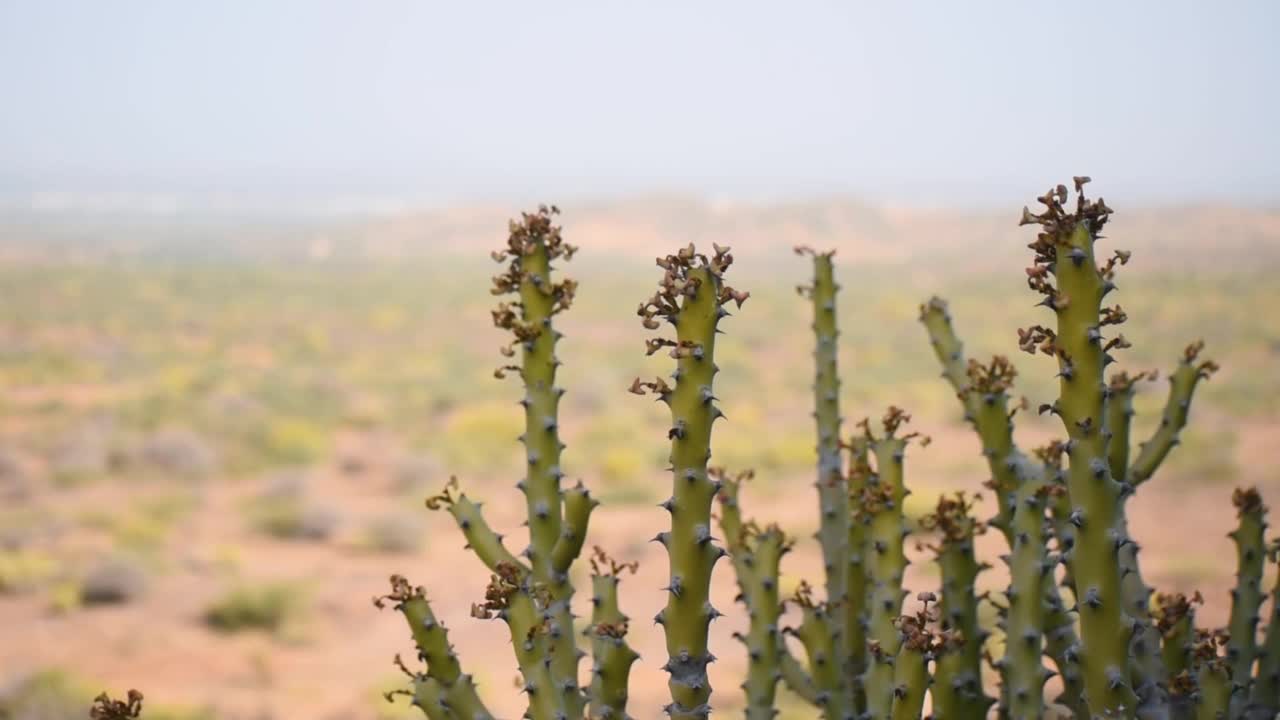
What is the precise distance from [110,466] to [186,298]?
99.8 feet

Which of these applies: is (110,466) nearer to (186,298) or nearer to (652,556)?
(652,556)

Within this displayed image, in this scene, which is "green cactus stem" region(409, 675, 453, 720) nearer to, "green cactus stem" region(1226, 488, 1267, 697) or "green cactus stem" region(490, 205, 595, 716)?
"green cactus stem" region(490, 205, 595, 716)

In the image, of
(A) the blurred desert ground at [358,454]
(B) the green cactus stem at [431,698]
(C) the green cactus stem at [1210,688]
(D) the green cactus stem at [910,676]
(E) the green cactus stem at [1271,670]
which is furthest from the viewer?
(A) the blurred desert ground at [358,454]

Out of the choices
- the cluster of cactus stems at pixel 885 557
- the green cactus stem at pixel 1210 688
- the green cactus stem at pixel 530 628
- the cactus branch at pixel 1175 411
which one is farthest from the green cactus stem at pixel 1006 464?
the green cactus stem at pixel 530 628

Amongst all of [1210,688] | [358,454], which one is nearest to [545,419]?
[1210,688]

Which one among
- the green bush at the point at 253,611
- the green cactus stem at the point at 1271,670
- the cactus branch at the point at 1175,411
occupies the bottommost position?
the green bush at the point at 253,611

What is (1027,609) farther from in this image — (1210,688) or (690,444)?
(690,444)

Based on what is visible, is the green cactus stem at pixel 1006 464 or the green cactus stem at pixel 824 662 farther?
the green cactus stem at pixel 824 662

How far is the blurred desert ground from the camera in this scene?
11664 millimetres

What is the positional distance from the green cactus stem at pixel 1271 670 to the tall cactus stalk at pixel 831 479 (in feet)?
3.50

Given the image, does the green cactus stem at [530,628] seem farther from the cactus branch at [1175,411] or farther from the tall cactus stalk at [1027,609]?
the cactus branch at [1175,411]

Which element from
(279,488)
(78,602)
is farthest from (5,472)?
(78,602)

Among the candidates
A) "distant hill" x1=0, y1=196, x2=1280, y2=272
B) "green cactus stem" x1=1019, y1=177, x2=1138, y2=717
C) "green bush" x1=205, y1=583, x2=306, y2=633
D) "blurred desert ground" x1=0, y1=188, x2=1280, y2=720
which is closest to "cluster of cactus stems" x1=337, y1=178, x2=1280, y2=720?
"green cactus stem" x1=1019, y1=177, x2=1138, y2=717

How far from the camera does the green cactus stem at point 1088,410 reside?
1.96 meters
